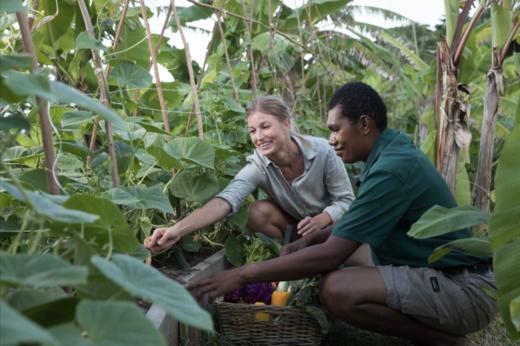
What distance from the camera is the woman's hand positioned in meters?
3.75

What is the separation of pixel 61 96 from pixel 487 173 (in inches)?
150

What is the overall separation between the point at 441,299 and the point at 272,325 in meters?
0.72

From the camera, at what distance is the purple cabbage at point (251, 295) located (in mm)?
3456

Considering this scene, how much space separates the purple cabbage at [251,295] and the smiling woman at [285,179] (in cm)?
39

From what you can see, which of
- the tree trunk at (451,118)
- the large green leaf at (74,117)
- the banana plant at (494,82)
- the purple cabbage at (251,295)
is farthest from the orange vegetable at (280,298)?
the banana plant at (494,82)

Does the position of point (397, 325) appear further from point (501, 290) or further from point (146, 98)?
point (146, 98)

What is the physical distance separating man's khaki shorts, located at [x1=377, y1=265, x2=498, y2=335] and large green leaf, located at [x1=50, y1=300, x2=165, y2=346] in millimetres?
2132

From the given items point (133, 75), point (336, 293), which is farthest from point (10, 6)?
point (336, 293)

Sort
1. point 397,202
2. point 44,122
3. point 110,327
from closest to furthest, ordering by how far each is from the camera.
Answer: point 110,327 < point 44,122 < point 397,202

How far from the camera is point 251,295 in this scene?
3480 mm

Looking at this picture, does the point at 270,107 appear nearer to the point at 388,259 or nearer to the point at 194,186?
the point at 194,186

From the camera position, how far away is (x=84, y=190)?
9.45 ft

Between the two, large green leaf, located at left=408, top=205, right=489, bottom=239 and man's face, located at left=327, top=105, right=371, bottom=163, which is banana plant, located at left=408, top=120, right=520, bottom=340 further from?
man's face, located at left=327, top=105, right=371, bottom=163

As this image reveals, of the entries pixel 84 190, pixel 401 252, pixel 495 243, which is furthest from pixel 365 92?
pixel 84 190
